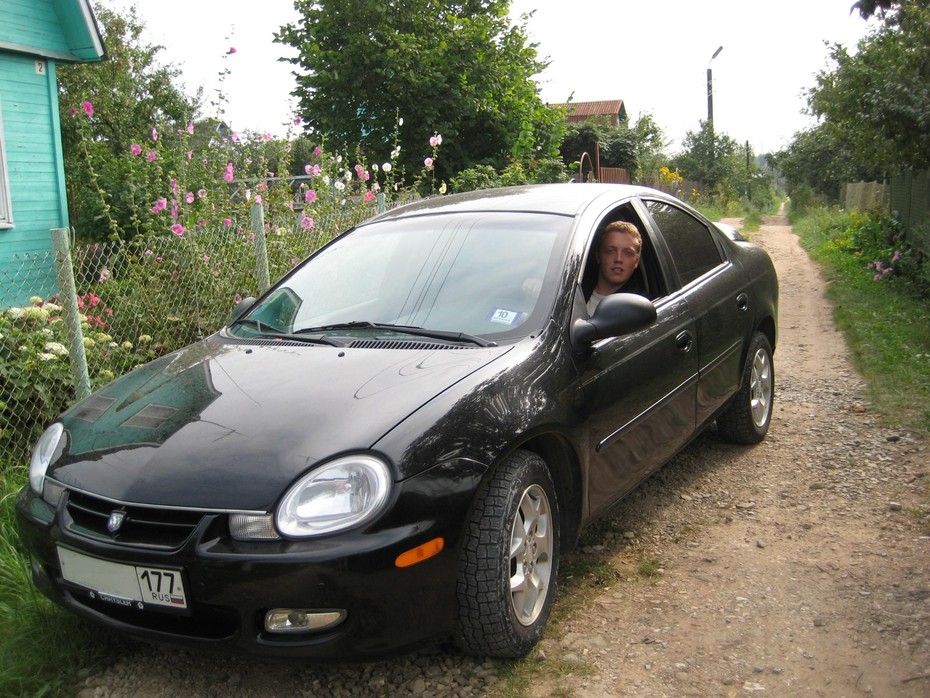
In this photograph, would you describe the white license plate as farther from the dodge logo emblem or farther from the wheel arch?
the wheel arch

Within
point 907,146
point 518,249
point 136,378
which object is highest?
point 907,146

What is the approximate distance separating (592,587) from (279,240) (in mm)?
4274

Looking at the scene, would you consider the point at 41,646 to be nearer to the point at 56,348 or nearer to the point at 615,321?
the point at 56,348

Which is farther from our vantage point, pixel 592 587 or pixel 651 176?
pixel 651 176

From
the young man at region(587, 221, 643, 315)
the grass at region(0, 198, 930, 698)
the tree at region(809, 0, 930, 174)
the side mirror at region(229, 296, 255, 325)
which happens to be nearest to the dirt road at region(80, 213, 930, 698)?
the grass at region(0, 198, 930, 698)

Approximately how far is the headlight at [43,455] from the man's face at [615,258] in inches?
91.9

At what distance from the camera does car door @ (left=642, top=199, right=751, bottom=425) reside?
4312 mm

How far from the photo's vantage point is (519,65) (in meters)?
13.6

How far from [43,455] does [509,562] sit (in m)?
1.68

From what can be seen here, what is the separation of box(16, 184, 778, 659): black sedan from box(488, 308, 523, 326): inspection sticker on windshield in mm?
12

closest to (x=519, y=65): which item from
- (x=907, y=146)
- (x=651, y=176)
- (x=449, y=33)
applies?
(x=449, y=33)

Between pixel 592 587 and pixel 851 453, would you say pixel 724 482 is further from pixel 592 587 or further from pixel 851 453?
pixel 592 587

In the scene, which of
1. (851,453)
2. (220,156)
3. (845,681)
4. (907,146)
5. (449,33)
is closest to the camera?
(845,681)

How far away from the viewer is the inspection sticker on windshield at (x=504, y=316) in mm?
3273
